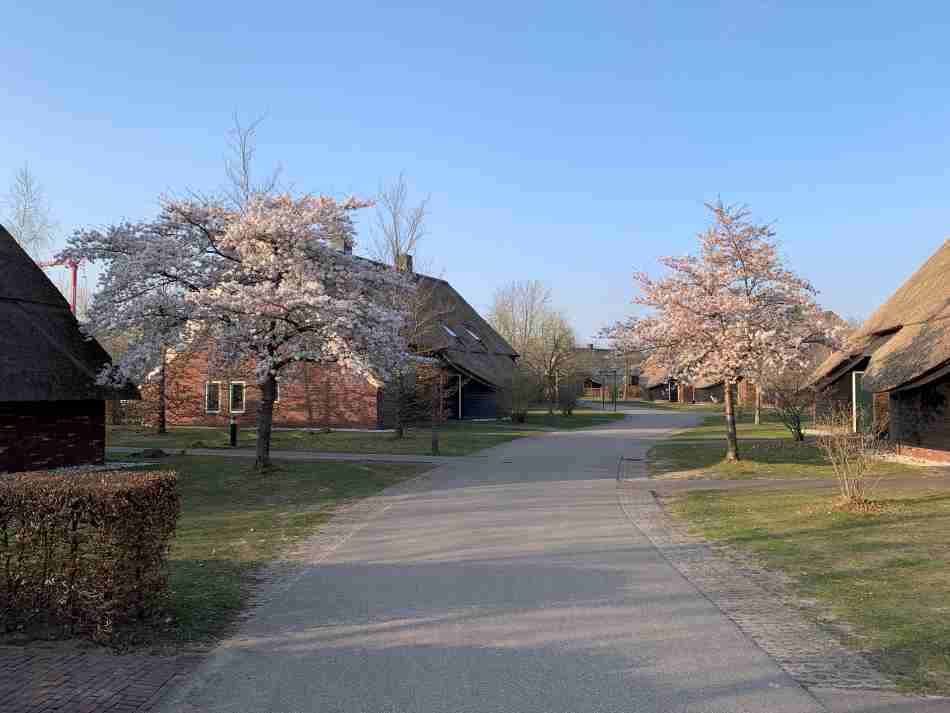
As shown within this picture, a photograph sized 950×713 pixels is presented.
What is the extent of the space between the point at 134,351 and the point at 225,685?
12.1 metres

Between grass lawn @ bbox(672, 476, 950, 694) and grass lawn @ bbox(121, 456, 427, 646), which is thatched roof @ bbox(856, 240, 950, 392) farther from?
grass lawn @ bbox(121, 456, 427, 646)

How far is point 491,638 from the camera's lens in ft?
19.6

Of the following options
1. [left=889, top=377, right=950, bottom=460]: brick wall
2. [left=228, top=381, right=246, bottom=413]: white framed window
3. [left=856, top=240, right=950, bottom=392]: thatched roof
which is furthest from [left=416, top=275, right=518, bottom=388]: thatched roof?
[left=889, top=377, right=950, bottom=460]: brick wall

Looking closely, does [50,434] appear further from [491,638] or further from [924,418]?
[924,418]

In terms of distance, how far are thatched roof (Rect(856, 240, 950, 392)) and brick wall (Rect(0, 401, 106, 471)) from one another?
60.7ft

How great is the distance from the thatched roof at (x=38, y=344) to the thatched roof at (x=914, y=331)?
18.0m

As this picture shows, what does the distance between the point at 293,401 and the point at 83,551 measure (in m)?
29.6

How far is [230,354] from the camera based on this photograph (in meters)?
16.4

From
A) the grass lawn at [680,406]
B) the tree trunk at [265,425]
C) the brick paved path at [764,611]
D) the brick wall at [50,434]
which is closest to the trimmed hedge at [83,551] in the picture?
the brick paved path at [764,611]

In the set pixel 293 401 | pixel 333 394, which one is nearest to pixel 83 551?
pixel 333 394

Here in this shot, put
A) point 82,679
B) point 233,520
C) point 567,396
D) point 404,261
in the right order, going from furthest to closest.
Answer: point 567,396, point 404,261, point 233,520, point 82,679

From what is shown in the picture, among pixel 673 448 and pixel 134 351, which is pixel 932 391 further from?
pixel 134 351

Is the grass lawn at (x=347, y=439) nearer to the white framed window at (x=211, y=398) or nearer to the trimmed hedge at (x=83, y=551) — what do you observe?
the white framed window at (x=211, y=398)

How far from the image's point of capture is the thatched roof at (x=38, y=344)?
14844 mm
